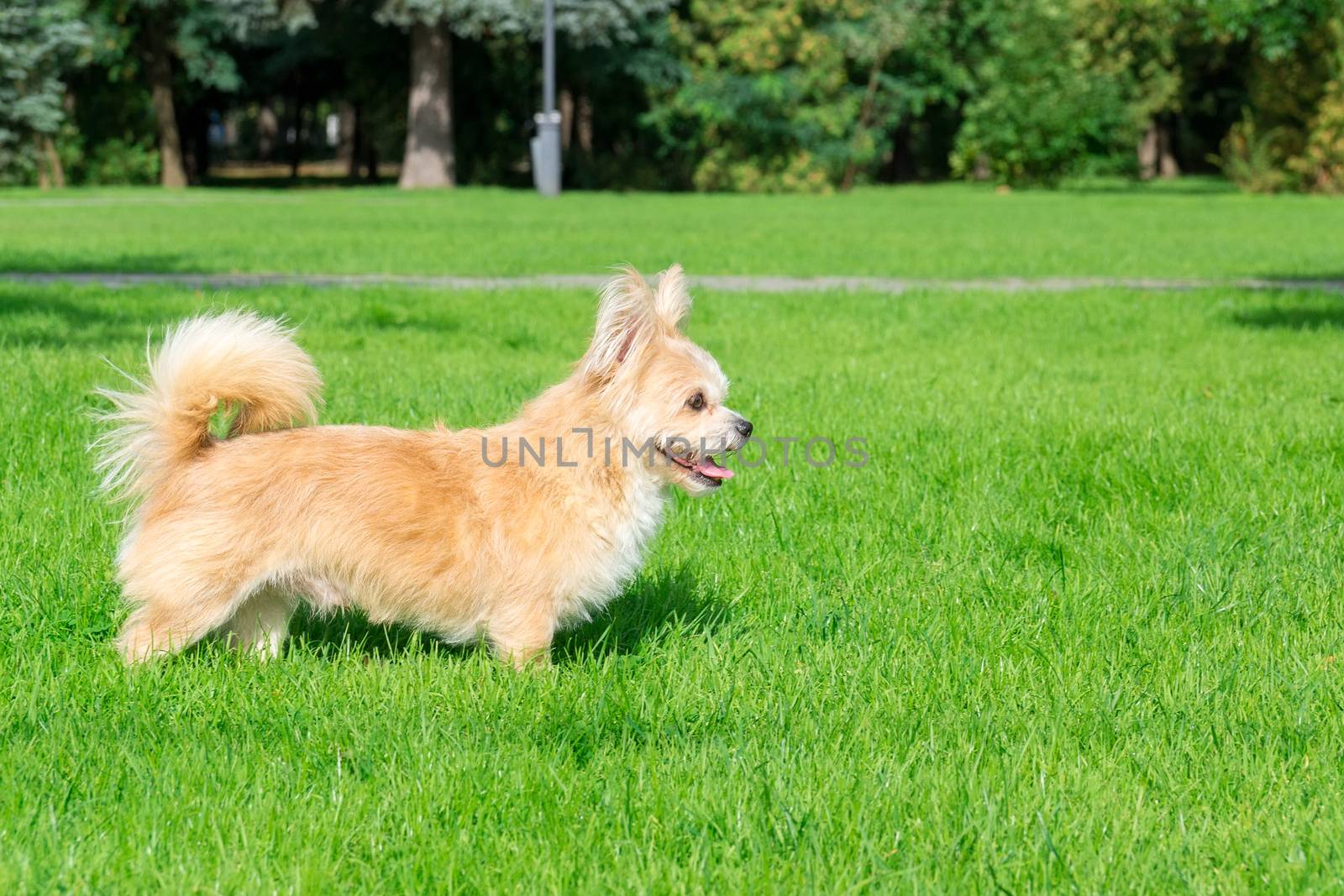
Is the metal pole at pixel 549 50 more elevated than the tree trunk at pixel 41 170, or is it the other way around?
the metal pole at pixel 549 50

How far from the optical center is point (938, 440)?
7.21 metres

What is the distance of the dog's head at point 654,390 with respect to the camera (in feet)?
13.0

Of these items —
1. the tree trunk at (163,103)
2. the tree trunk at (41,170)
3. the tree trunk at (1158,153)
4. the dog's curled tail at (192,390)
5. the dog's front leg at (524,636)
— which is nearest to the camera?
the dog's curled tail at (192,390)

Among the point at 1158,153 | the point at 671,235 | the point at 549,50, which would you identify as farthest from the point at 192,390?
the point at 1158,153

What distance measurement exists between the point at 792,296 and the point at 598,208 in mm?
19068

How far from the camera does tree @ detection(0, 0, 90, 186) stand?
111 ft

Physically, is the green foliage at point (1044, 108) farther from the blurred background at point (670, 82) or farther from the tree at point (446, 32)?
the tree at point (446, 32)

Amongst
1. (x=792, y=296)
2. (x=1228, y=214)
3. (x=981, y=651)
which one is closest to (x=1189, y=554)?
(x=981, y=651)

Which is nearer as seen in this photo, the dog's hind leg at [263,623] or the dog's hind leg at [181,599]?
the dog's hind leg at [181,599]

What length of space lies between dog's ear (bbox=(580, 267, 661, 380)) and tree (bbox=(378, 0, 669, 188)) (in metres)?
34.0

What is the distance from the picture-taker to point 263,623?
13.7 feet

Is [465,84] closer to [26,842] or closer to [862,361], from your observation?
[862,361]

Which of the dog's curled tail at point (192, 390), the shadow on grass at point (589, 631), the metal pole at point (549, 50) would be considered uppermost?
the metal pole at point (549, 50)

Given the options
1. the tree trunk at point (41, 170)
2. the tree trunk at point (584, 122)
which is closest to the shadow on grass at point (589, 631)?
the tree trunk at point (41, 170)
